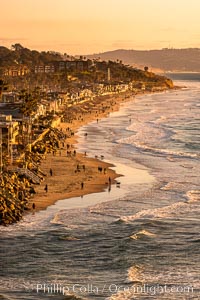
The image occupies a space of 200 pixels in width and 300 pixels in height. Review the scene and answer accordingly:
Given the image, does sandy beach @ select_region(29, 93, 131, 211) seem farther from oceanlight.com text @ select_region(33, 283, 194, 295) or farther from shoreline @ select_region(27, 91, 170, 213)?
oceanlight.com text @ select_region(33, 283, 194, 295)

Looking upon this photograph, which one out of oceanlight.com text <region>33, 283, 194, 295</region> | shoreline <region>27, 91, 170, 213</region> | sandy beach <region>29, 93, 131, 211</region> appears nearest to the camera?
oceanlight.com text <region>33, 283, 194, 295</region>

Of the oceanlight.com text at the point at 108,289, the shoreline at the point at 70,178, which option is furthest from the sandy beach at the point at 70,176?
the oceanlight.com text at the point at 108,289

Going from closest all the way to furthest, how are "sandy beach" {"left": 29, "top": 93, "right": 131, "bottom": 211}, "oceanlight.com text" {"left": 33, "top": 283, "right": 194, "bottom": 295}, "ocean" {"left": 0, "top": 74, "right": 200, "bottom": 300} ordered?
"oceanlight.com text" {"left": 33, "top": 283, "right": 194, "bottom": 295}
"ocean" {"left": 0, "top": 74, "right": 200, "bottom": 300}
"sandy beach" {"left": 29, "top": 93, "right": 131, "bottom": 211}

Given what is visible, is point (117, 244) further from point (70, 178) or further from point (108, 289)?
point (70, 178)

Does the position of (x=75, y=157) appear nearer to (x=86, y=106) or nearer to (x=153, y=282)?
(x=153, y=282)

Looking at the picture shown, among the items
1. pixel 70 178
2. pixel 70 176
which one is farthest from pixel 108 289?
pixel 70 176

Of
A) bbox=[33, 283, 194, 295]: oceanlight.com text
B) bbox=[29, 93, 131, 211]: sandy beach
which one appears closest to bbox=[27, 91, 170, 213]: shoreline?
bbox=[29, 93, 131, 211]: sandy beach

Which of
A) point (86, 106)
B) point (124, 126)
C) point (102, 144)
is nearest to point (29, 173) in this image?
point (102, 144)
